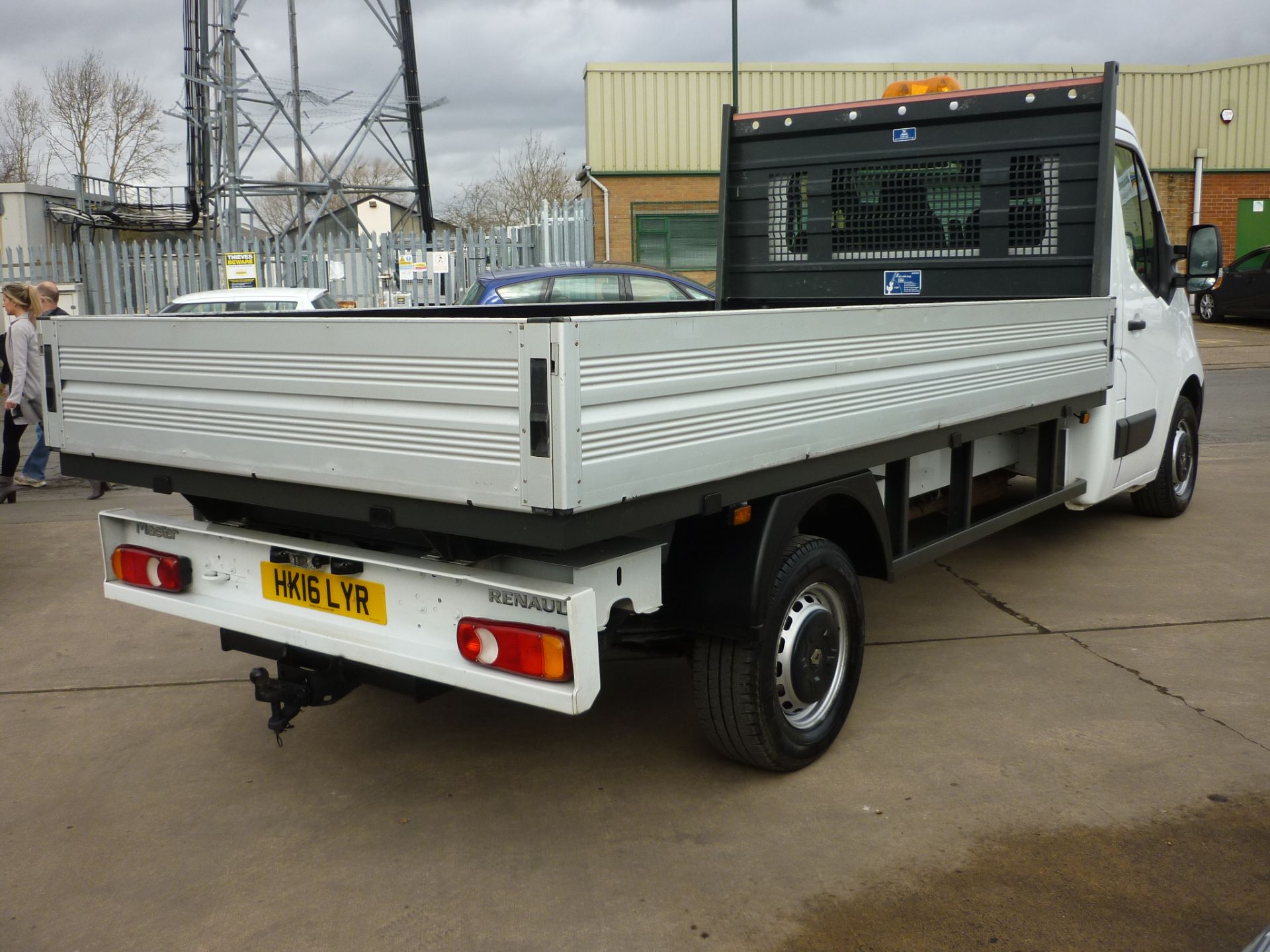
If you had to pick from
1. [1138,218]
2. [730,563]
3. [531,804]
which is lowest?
[531,804]

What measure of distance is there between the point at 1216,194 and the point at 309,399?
102 feet

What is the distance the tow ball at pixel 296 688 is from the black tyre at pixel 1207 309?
82.5ft

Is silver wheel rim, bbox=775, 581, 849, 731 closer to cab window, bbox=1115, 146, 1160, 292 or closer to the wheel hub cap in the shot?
cab window, bbox=1115, 146, 1160, 292

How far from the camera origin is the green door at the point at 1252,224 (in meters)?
29.2

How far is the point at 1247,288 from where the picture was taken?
23.6m

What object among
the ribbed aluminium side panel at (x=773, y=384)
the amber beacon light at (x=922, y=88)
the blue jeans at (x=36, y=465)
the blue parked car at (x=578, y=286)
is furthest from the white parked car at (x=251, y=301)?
the ribbed aluminium side panel at (x=773, y=384)

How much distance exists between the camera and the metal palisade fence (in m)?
19.0

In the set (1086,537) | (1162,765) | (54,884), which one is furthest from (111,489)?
(1162,765)

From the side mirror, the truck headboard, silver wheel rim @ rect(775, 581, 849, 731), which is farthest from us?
the side mirror

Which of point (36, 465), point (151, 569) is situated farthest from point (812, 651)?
point (36, 465)

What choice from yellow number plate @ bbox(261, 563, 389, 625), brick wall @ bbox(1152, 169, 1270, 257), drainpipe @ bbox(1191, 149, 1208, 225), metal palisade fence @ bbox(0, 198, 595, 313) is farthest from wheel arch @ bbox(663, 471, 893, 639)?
brick wall @ bbox(1152, 169, 1270, 257)

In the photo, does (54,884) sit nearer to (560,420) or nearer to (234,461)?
(234,461)

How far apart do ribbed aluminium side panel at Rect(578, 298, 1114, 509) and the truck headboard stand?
4.16ft

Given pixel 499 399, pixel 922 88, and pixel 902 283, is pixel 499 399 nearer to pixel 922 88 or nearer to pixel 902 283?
pixel 902 283
